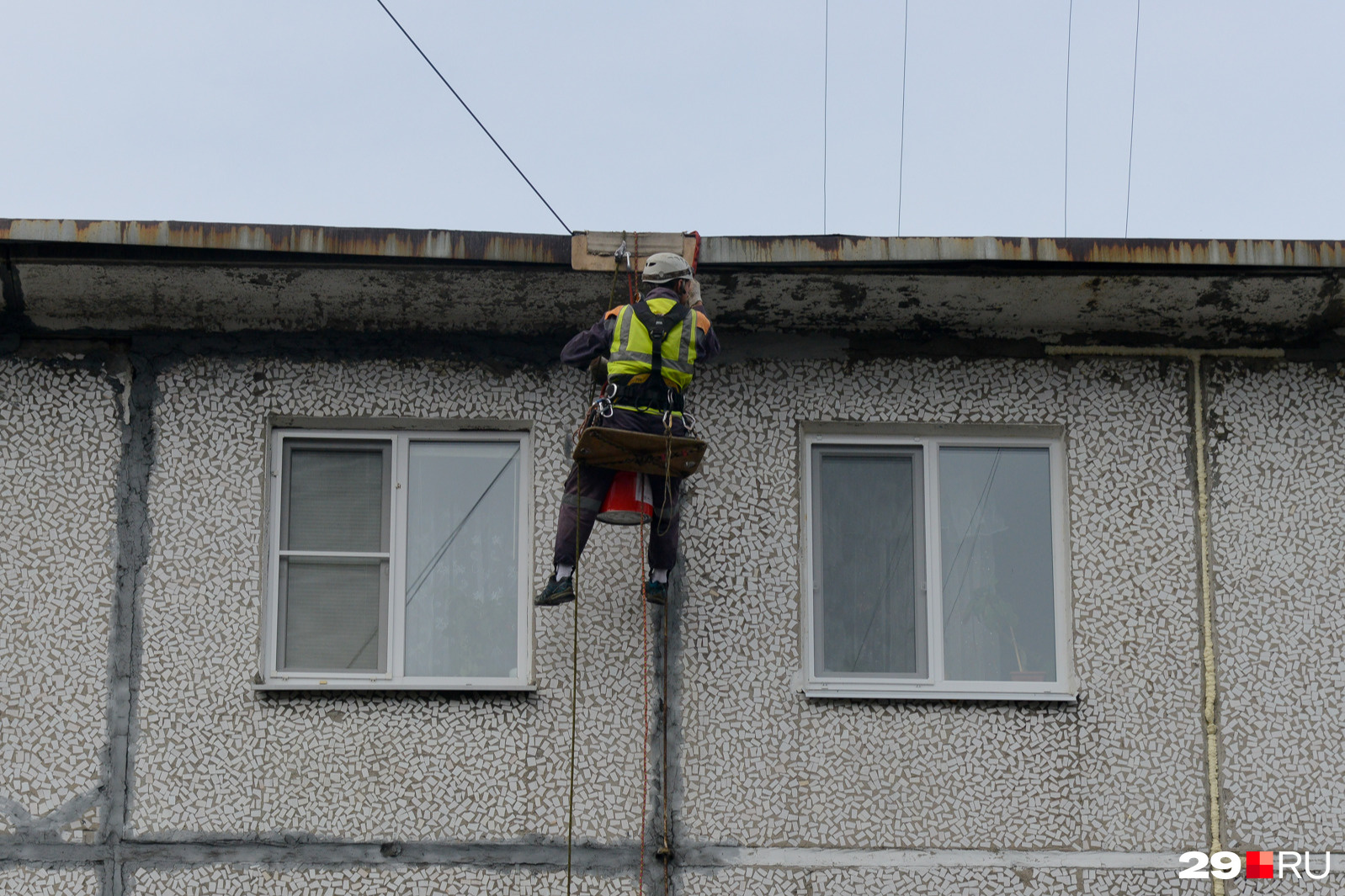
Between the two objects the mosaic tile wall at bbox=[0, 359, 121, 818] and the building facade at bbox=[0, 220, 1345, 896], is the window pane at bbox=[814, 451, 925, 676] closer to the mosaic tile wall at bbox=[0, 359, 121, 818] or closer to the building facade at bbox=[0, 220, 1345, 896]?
the building facade at bbox=[0, 220, 1345, 896]

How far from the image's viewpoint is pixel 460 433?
6680 mm

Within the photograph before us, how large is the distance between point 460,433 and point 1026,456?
263cm

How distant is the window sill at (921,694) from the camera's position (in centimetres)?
631

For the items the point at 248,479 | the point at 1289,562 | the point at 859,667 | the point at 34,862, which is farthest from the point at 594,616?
the point at 1289,562

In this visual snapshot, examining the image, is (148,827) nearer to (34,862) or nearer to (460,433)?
(34,862)

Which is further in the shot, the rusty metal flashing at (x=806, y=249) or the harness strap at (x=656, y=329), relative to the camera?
the rusty metal flashing at (x=806, y=249)

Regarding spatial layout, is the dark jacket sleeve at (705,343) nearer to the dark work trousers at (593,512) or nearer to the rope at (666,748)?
the dark work trousers at (593,512)

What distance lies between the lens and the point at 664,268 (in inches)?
231

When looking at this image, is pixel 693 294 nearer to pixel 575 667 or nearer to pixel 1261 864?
pixel 575 667

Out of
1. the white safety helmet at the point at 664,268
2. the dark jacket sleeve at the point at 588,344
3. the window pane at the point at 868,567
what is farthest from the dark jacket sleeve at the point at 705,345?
the window pane at the point at 868,567

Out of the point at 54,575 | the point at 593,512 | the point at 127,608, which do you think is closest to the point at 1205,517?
the point at 593,512

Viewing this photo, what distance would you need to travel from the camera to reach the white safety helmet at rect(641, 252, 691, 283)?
5.88 metres

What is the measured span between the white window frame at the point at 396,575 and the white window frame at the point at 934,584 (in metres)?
1.25

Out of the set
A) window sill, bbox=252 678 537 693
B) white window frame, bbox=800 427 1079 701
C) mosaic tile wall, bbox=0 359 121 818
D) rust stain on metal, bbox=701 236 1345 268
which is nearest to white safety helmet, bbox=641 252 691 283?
rust stain on metal, bbox=701 236 1345 268
